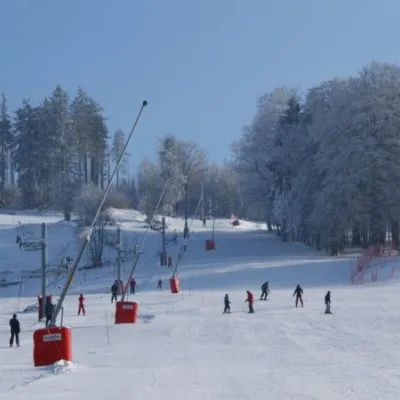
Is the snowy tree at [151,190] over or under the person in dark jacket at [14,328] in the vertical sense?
over

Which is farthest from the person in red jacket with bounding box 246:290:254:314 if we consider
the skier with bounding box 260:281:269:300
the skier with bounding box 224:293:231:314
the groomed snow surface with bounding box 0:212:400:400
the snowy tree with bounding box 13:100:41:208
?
the snowy tree with bounding box 13:100:41:208

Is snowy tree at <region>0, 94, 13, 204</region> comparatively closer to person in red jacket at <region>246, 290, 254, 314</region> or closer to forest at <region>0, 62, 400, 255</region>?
forest at <region>0, 62, 400, 255</region>

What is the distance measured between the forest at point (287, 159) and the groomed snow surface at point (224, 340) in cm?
497

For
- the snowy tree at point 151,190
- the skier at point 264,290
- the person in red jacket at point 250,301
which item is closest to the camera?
the person in red jacket at point 250,301

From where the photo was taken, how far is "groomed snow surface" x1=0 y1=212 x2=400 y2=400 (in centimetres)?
1384

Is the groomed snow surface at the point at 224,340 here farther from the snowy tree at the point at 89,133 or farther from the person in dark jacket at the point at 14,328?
the snowy tree at the point at 89,133

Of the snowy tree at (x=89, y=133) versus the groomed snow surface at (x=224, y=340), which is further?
the snowy tree at (x=89, y=133)

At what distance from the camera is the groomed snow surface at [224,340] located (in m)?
13.8

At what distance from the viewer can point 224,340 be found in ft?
81.3

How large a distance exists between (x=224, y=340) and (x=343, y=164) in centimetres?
3448

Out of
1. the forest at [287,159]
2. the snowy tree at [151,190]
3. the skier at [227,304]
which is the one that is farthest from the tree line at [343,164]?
the snowy tree at [151,190]

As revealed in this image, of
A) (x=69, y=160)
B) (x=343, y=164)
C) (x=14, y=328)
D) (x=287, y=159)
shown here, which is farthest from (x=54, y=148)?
(x=14, y=328)

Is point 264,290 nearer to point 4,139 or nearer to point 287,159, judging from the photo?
point 287,159

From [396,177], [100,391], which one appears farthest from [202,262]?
[100,391]
